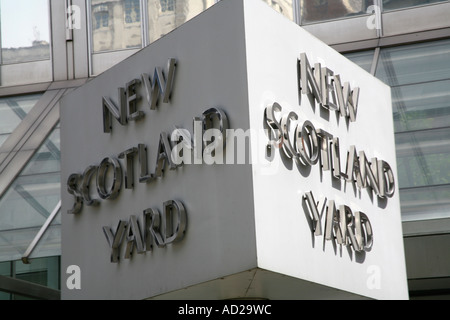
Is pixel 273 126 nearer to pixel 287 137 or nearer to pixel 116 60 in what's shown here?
pixel 287 137

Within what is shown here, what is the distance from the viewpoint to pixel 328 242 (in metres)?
8.80

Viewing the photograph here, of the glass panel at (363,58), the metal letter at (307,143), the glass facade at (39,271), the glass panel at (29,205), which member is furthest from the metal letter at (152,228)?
the glass panel at (363,58)

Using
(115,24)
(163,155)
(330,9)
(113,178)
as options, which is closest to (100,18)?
(115,24)

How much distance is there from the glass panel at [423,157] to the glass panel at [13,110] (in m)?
6.72

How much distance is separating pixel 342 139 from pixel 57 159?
6704 millimetres

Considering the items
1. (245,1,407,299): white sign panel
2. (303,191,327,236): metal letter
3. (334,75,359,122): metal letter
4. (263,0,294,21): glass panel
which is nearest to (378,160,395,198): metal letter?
(245,1,407,299): white sign panel

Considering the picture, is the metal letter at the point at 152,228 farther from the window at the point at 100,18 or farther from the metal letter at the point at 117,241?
the window at the point at 100,18

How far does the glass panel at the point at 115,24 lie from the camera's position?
17.2 meters

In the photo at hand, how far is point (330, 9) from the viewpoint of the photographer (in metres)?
16.4

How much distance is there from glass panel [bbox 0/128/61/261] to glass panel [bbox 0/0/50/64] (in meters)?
3.22

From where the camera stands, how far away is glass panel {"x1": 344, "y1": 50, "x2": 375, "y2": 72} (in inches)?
612

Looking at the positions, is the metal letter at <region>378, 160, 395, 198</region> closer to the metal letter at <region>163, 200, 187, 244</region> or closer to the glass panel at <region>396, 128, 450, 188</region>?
the metal letter at <region>163, 200, 187, 244</region>

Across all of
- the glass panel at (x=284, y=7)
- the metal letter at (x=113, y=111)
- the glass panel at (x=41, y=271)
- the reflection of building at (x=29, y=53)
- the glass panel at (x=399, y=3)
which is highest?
the glass panel at (x=284, y=7)
